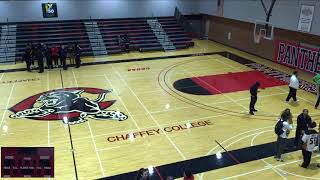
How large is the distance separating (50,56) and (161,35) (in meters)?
10.2

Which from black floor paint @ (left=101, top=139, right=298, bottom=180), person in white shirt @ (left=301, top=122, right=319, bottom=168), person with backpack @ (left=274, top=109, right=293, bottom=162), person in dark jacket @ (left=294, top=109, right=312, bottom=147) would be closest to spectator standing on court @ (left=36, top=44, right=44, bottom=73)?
black floor paint @ (left=101, top=139, right=298, bottom=180)

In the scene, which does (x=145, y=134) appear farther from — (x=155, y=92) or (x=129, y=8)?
(x=129, y=8)

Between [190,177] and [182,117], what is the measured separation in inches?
236

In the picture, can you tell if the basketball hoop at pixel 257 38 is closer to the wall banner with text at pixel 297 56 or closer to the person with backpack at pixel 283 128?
the wall banner with text at pixel 297 56

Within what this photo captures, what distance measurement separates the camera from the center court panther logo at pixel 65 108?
12.5m

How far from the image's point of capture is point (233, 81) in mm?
16922

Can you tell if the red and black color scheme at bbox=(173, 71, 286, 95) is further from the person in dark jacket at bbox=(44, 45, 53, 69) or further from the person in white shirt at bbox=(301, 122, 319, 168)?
the person in dark jacket at bbox=(44, 45, 53, 69)

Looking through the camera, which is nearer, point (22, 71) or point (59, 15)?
point (22, 71)

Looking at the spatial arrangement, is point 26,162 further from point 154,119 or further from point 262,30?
point 262,30

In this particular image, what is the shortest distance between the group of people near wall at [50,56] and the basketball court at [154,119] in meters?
0.76

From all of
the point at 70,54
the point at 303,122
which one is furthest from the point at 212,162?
the point at 70,54

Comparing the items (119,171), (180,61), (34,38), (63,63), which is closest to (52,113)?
(119,171)

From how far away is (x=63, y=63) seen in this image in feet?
63.2

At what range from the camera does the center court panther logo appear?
12509 mm
